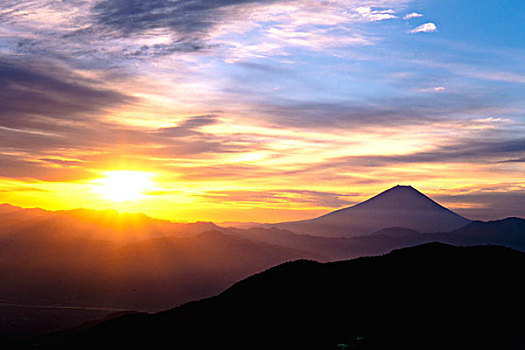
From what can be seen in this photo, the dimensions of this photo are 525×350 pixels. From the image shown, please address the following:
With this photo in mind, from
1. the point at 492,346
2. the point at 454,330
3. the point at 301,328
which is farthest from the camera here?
the point at 301,328

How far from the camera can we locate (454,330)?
143ft

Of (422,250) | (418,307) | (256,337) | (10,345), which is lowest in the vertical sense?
(10,345)

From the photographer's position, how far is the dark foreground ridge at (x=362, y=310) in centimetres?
4388

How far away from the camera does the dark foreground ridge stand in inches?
1727

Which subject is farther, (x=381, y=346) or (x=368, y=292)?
(x=368, y=292)

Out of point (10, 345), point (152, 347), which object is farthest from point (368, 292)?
point (10, 345)

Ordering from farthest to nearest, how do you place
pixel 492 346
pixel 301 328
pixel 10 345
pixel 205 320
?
pixel 10 345 < pixel 205 320 < pixel 301 328 < pixel 492 346

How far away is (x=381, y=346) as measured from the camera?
4178cm

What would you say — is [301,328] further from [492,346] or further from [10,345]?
[10,345]

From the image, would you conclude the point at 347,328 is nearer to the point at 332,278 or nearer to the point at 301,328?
the point at 301,328

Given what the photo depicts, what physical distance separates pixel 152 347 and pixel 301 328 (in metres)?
19.6

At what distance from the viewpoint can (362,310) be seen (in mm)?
52500

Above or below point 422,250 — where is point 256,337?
below

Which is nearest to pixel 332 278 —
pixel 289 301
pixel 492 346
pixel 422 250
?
pixel 289 301
